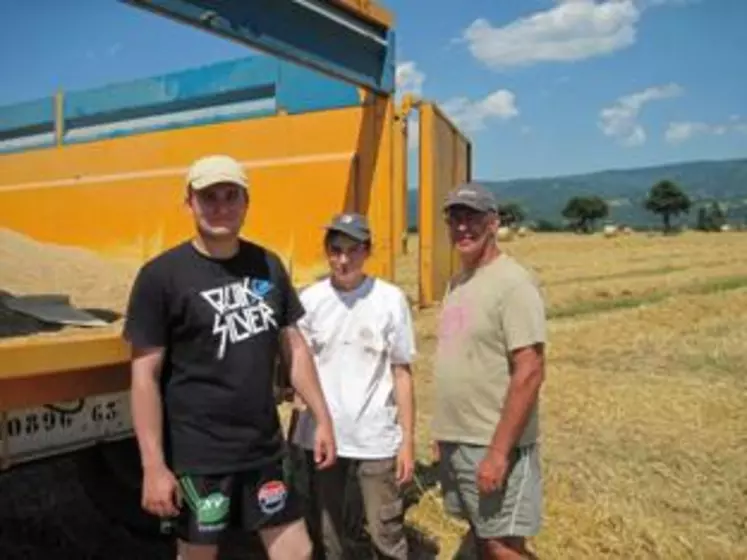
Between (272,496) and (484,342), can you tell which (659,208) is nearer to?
(484,342)

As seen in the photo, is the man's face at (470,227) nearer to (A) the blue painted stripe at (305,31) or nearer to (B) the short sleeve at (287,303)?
(B) the short sleeve at (287,303)

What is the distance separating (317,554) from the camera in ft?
11.9

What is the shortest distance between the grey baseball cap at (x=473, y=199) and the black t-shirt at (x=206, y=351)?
2.26 feet

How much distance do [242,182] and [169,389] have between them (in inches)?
23.3

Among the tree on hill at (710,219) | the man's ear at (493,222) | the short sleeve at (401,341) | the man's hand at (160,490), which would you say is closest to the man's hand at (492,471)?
the short sleeve at (401,341)

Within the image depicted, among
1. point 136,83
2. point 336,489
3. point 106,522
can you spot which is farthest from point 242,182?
point 136,83

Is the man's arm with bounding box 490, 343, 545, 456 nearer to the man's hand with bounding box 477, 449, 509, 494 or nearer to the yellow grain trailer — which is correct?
the man's hand with bounding box 477, 449, 509, 494

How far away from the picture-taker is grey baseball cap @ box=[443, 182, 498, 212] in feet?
9.21

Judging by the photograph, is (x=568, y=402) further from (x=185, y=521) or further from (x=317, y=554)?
(x=185, y=521)

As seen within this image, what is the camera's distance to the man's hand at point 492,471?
8.86 feet

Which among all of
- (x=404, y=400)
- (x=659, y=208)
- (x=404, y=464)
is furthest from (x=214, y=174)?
(x=659, y=208)

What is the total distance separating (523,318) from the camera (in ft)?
8.87

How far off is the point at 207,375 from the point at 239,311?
192mm

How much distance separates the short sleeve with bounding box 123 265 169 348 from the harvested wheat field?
1636mm
